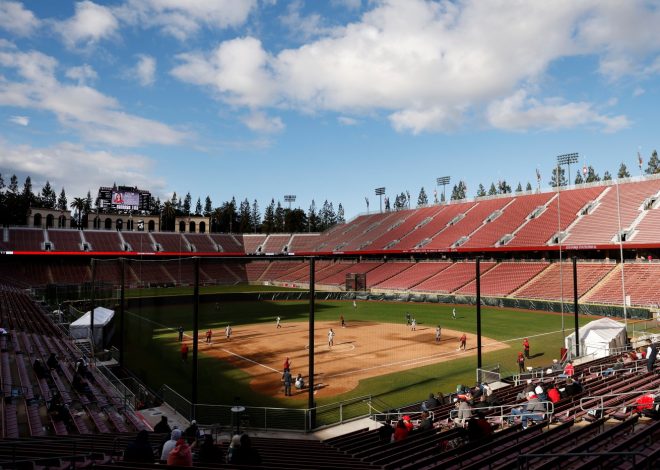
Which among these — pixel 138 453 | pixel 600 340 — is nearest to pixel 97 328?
pixel 138 453

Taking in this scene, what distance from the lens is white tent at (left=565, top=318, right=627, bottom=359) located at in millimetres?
25078

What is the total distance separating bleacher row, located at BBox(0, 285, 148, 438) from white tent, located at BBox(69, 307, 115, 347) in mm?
4658

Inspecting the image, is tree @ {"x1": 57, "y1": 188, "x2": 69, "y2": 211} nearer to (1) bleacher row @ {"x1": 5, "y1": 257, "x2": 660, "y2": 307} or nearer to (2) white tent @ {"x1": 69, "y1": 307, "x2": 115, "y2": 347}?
(1) bleacher row @ {"x1": 5, "y1": 257, "x2": 660, "y2": 307}

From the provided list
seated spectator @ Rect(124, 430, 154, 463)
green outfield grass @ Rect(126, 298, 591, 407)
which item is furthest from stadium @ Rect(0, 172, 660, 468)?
seated spectator @ Rect(124, 430, 154, 463)

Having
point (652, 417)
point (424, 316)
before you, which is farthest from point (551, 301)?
point (652, 417)

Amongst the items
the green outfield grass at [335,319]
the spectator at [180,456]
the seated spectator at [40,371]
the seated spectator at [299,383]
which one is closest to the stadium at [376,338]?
the green outfield grass at [335,319]

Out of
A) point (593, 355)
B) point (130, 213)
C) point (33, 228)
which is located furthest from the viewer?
point (130, 213)

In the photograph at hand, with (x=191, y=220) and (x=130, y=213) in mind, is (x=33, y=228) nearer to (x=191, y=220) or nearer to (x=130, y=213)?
(x=130, y=213)

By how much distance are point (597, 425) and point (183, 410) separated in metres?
15.6

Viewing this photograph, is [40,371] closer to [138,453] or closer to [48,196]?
[138,453]

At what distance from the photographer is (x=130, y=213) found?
108 metres

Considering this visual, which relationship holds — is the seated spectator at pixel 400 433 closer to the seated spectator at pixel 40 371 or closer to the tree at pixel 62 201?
the seated spectator at pixel 40 371

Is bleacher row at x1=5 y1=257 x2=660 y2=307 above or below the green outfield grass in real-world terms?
above

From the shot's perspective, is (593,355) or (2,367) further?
(593,355)
